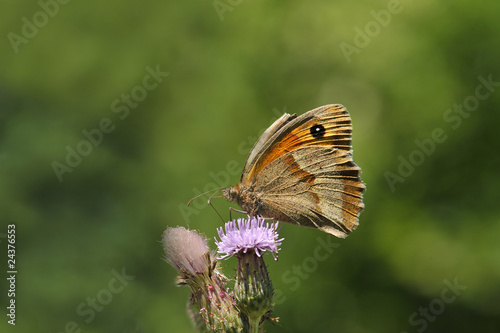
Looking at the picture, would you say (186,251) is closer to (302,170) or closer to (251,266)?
(251,266)

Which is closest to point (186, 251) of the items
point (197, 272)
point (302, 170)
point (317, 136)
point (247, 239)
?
point (197, 272)

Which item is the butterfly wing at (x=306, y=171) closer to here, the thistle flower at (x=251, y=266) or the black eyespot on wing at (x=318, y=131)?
the black eyespot on wing at (x=318, y=131)

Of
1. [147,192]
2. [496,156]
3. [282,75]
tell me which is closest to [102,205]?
[147,192]


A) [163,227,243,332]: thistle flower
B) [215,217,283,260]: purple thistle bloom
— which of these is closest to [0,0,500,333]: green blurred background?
[163,227,243,332]: thistle flower

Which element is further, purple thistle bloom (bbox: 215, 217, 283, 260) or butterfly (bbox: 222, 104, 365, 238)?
butterfly (bbox: 222, 104, 365, 238)

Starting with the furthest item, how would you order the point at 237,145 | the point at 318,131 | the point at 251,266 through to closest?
the point at 237,145
the point at 318,131
the point at 251,266

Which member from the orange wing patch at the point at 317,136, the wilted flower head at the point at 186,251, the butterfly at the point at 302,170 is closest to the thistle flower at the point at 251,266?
the wilted flower head at the point at 186,251

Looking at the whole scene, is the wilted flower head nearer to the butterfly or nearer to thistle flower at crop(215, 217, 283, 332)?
thistle flower at crop(215, 217, 283, 332)
